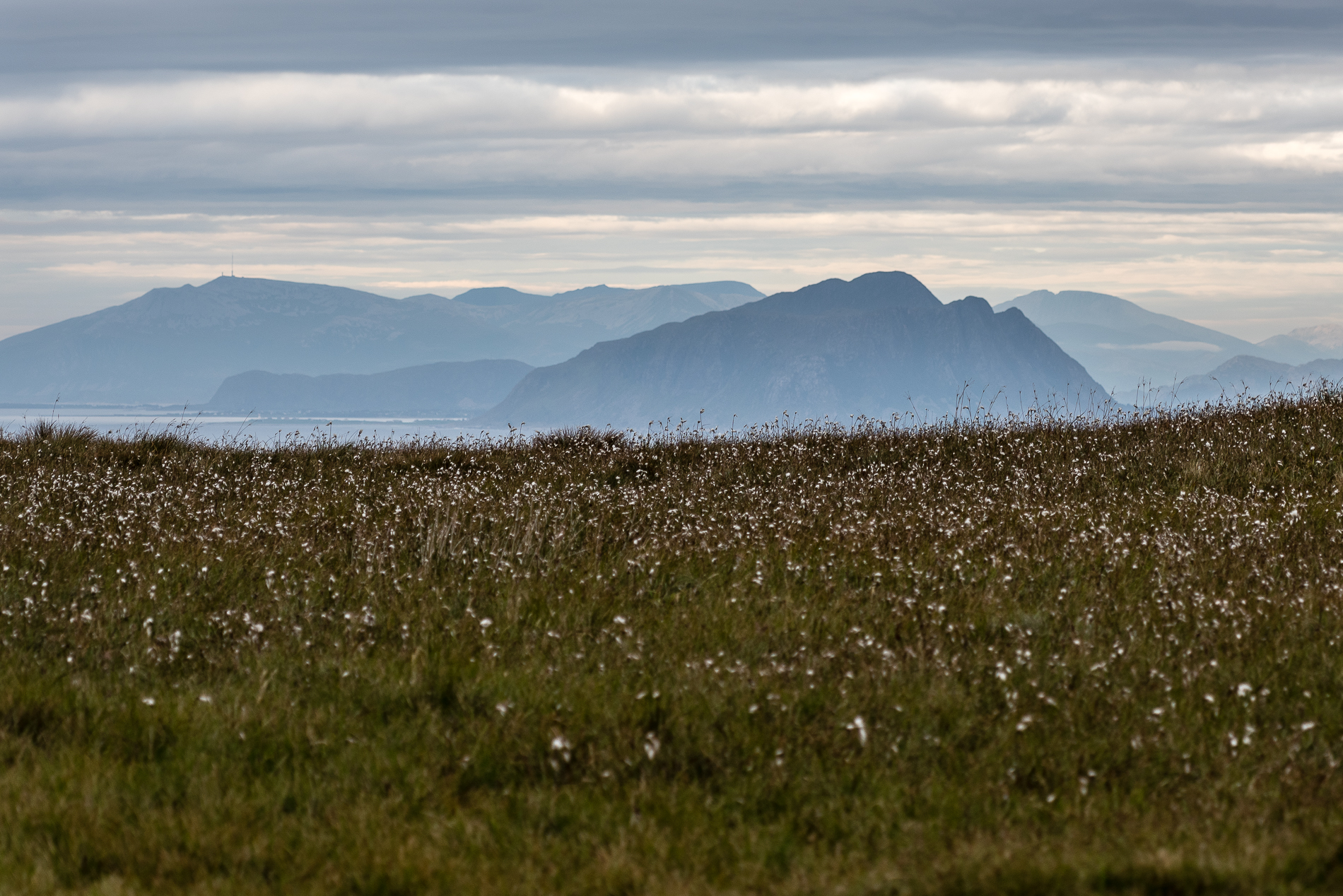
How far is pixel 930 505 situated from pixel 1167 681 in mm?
4263

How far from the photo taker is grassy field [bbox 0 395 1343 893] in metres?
3.61

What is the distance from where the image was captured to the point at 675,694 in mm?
4836

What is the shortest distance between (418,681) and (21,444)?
34.3 feet

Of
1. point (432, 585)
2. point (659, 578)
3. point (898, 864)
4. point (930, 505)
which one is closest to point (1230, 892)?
point (898, 864)

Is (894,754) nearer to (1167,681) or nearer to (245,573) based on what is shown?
(1167,681)

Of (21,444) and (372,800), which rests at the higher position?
(21,444)

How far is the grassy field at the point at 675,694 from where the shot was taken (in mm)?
3605

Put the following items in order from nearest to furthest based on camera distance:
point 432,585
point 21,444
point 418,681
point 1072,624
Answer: point 418,681 → point 1072,624 → point 432,585 → point 21,444

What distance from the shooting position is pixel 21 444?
1256cm

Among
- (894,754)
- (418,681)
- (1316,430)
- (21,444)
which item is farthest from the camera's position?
(21,444)

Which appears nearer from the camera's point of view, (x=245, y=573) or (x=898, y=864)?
(x=898, y=864)

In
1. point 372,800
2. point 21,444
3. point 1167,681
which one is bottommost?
point 372,800

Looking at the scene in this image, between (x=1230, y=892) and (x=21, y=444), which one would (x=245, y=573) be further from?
(x=21, y=444)

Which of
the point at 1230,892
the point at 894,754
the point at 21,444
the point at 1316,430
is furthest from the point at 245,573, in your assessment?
the point at 1316,430
